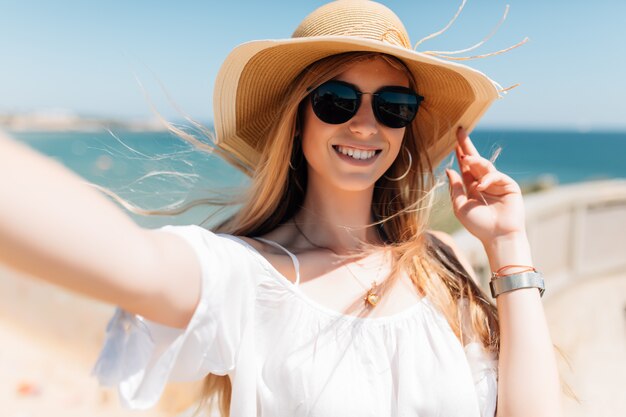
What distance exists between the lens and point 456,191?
7.45ft

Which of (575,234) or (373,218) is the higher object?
(373,218)

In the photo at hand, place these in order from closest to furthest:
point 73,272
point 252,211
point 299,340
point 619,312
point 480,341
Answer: point 73,272 → point 299,340 → point 480,341 → point 252,211 → point 619,312

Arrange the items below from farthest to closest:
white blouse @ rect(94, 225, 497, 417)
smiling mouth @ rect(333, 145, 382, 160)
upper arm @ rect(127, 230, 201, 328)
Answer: smiling mouth @ rect(333, 145, 382, 160) → white blouse @ rect(94, 225, 497, 417) → upper arm @ rect(127, 230, 201, 328)

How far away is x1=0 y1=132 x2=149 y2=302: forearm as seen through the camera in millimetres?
820

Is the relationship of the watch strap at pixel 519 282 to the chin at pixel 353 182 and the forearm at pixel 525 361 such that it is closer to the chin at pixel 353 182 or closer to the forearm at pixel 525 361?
the forearm at pixel 525 361

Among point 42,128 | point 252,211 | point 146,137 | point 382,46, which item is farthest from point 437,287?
point 42,128

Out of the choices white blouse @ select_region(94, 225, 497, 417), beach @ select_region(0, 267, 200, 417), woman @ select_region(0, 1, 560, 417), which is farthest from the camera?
beach @ select_region(0, 267, 200, 417)

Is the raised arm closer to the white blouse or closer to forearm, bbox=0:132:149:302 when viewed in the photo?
forearm, bbox=0:132:149:302

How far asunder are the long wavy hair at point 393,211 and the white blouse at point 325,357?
11cm

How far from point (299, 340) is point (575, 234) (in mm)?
7557

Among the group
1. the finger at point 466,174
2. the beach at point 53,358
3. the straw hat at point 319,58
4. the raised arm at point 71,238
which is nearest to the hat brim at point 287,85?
the straw hat at point 319,58

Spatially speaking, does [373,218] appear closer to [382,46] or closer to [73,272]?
[382,46]

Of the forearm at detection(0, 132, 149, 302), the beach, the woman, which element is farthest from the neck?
the beach

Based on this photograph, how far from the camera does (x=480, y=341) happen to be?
76.4 inches
